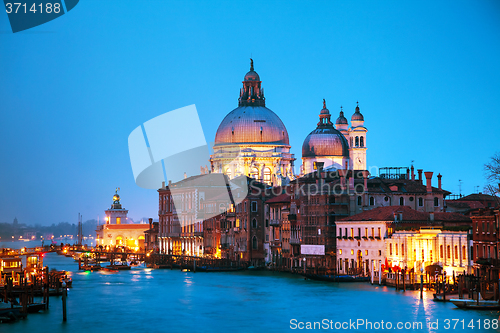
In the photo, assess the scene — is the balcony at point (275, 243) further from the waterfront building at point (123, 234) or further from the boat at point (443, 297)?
the waterfront building at point (123, 234)

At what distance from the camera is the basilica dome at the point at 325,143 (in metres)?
108

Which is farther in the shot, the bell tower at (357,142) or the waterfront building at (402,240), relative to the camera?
the bell tower at (357,142)

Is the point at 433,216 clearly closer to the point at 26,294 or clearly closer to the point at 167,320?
the point at 167,320

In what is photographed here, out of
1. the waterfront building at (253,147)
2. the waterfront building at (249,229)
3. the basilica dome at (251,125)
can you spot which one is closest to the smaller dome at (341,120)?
the basilica dome at (251,125)

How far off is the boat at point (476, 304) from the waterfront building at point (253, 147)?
6369 centimetres

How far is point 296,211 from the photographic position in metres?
74.9

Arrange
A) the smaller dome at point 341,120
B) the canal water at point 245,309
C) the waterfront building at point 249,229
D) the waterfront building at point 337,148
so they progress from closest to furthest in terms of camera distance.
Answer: the canal water at point 245,309, the waterfront building at point 249,229, the waterfront building at point 337,148, the smaller dome at point 341,120

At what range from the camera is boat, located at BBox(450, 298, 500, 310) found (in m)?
42.1

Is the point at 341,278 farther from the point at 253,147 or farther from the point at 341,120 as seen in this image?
the point at 341,120

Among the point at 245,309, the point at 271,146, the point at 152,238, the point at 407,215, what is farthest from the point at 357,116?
the point at 245,309

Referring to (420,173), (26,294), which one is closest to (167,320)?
(26,294)

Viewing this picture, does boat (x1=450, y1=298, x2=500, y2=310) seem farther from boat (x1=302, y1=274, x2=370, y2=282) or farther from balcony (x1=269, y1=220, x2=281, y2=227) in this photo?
balcony (x1=269, y1=220, x2=281, y2=227)

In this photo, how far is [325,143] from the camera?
108m

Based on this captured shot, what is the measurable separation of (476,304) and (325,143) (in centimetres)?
6563
